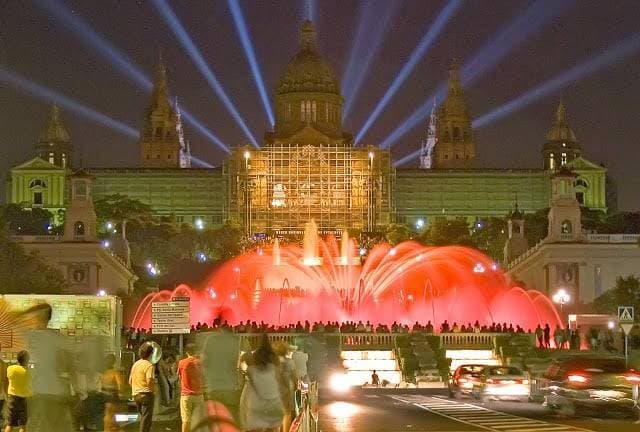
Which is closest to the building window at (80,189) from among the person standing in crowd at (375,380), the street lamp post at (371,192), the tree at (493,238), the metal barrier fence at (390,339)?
the tree at (493,238)

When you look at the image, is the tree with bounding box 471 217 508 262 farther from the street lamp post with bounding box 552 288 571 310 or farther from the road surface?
the road surface

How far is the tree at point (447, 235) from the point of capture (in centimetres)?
15088

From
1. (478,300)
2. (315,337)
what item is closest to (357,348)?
(315,337)

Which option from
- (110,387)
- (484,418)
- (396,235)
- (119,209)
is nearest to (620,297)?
(396,235)

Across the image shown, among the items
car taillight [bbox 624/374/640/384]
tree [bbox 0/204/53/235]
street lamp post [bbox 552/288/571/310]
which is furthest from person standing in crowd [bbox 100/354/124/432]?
tree [bbox 0/204/53/235]

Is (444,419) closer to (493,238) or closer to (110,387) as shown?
(110,387)

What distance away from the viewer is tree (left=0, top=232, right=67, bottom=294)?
258 ft

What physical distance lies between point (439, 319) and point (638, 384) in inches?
2140

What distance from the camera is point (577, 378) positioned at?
34312mm

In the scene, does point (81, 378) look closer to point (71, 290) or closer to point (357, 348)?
point (357, 348)

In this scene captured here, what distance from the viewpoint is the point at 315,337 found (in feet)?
191

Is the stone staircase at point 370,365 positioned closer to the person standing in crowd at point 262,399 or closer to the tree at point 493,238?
the person standing in crowd at point 262,399

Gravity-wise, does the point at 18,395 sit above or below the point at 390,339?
below

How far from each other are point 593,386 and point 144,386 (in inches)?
495
